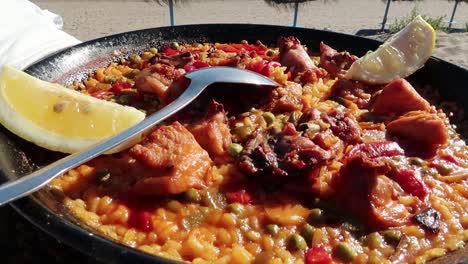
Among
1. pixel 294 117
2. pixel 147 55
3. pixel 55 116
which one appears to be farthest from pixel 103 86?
pixel 294 117

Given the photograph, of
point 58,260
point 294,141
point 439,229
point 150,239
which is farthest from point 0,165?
point 439,229

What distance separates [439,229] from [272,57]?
2.33 m

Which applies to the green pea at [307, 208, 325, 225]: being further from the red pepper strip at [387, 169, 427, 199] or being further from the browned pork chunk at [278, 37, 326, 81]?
the browned pork chunk at [278, 37, 326, 81]

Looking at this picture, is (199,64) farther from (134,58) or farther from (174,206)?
(174,206)

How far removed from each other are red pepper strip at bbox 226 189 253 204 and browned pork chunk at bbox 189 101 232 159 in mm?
349

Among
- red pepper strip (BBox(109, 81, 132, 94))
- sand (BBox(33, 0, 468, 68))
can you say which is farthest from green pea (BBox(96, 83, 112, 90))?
sand (BBox(33, 0, 468, 68))

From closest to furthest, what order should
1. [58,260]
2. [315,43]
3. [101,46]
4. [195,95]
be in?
[58,260] → [195,95] → [101,46] → [315,43]

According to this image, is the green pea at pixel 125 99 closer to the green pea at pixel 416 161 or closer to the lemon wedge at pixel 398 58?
the lemon wedge at pixel 398 58

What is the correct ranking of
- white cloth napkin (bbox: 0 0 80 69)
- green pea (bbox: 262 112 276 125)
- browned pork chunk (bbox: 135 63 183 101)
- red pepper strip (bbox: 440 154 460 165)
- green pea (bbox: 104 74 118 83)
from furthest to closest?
white cloth napkin (bbox: 0 0 80 69) → green pea (bbox: 104 74 118 83) → browned pork chunk (bbox: 135 63 183 101) → green pea (bbox: 262 112 276 125) → red pepper strip (bbox: 440 154 460 165)

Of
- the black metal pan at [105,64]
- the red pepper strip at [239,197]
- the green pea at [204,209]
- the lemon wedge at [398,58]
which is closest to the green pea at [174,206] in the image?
the green pea at [204,209]

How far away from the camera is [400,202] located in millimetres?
2680

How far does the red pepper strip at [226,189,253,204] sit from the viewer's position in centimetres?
265

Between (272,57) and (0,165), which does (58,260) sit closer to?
(0,165)

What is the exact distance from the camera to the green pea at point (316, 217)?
254 cm
